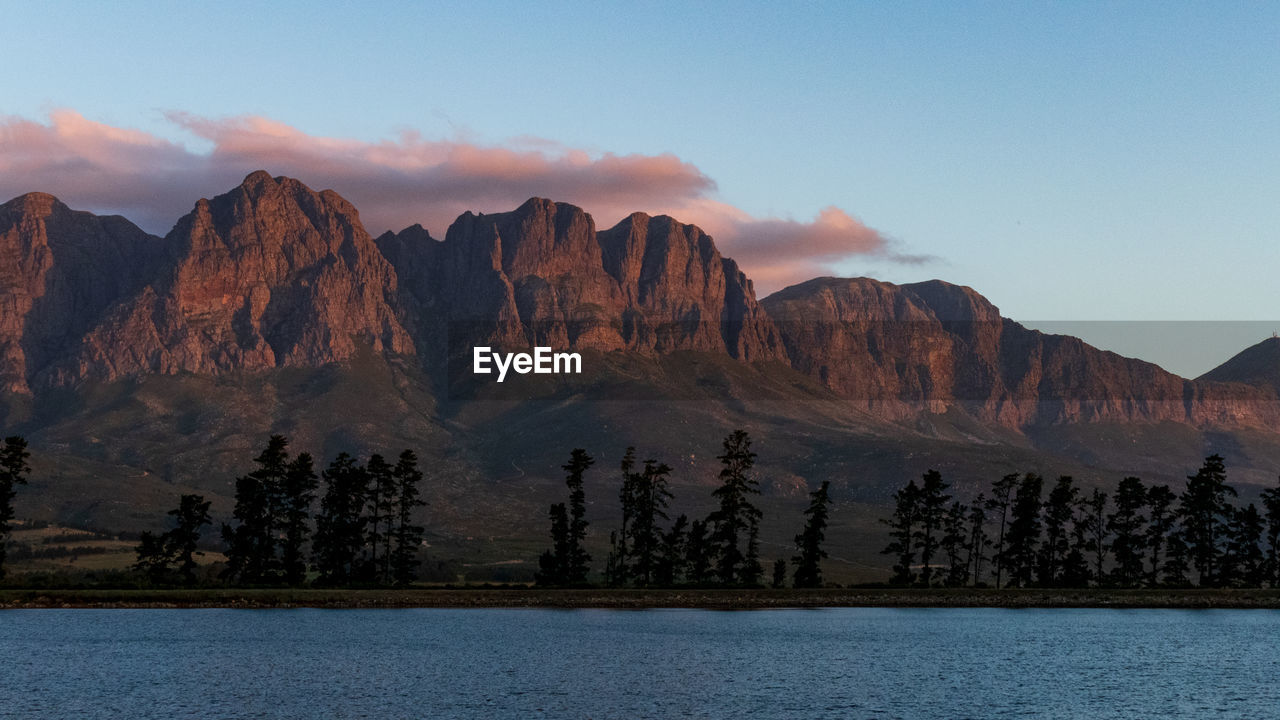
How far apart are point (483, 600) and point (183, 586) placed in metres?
35.6

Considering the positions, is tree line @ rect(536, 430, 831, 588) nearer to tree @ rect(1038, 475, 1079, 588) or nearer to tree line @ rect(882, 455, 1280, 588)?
tree line @ rect(882, 455, 1280, 588)

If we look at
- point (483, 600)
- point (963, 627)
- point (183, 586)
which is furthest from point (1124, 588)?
point (183, 586)

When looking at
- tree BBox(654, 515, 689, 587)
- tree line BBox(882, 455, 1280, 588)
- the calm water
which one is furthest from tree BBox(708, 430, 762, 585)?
tree line BBox(882, 455, 1280, 588)

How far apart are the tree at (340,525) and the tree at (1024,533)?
8399cm

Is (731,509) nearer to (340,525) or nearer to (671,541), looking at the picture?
(671,541)

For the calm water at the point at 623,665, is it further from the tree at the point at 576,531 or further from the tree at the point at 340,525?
the tree at the point at 576,531

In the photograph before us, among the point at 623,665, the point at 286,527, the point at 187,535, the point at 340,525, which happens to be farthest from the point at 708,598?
the point at 187,535

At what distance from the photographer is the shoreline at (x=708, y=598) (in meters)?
152

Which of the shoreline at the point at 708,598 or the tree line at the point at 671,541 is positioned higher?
the tree line at the point at 671,541

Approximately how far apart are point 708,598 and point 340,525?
152 feet

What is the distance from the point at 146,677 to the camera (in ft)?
295

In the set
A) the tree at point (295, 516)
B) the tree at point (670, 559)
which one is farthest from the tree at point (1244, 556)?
the tree at point (295, 516)

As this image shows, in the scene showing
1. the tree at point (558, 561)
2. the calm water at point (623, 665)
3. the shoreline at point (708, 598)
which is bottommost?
the calm water at point (623, 665)

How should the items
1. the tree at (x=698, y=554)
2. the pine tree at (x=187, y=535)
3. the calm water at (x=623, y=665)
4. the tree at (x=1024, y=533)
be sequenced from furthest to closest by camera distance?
the tree at (x=1024, y=533) < the tree at (x=698, y=554) < the pine tree at (x=187, y=535) < the calm water at (x=623, y=665)
